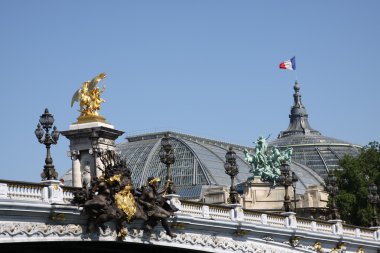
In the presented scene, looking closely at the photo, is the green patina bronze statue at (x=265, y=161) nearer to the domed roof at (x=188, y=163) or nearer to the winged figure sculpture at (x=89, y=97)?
the domed roof at (x=188, y=163)

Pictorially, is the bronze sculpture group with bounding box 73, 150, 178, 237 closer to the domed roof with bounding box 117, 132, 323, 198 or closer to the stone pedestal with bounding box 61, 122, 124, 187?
the stone pedestal with bounding box 61, 122, 124, 187

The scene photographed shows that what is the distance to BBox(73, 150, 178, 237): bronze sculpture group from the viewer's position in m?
51.9

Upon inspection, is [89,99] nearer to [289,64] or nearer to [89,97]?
[89,97]

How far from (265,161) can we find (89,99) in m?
59.9

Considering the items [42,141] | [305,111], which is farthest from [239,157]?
[42,141]

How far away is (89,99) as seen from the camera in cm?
8144

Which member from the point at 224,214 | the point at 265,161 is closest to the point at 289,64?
the point at 265,161

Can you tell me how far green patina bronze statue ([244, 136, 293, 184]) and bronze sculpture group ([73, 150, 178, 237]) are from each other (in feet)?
267

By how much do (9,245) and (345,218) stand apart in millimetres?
68926

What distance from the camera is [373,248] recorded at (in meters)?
81.4

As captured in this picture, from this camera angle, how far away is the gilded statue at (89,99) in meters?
79.3

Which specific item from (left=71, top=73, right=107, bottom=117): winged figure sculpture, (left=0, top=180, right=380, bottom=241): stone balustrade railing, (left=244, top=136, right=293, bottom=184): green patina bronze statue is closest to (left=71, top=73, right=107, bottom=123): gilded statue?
(left=71, top=73, right=107, bottom=117): winged figure sculpture

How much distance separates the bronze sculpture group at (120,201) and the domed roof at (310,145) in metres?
120

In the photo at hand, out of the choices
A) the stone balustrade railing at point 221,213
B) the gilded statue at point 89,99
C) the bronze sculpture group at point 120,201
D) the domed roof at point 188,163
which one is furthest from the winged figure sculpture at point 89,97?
the domed roof at point 188,163
